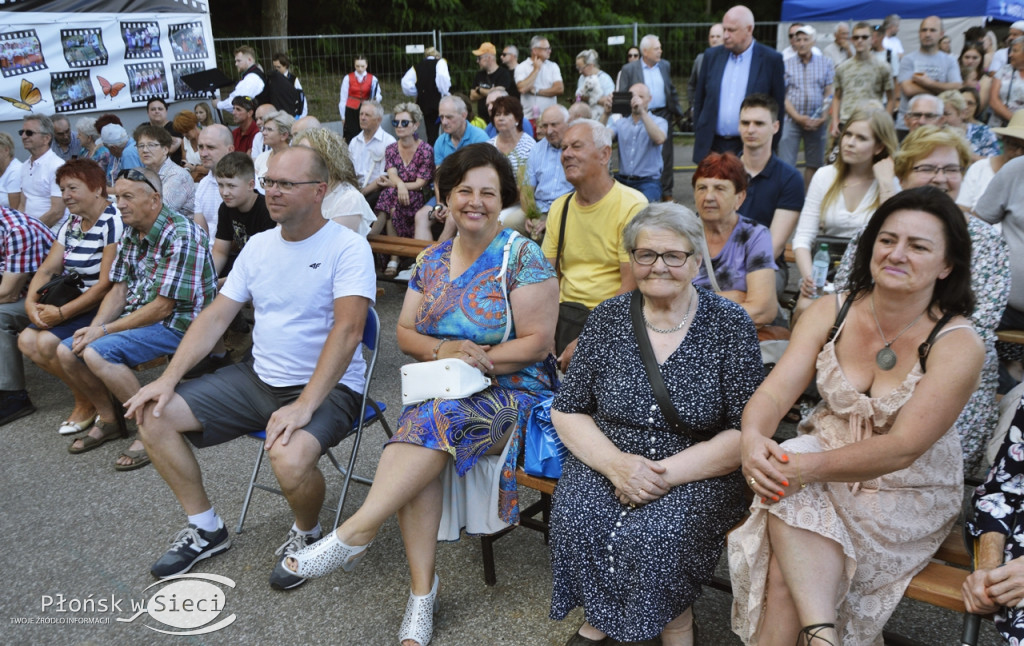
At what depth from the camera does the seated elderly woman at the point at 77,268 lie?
15.3 ft

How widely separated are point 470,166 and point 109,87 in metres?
9.49

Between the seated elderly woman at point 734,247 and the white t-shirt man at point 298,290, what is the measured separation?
1509mm

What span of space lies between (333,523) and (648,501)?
66.9 inches

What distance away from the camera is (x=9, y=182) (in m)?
6.70

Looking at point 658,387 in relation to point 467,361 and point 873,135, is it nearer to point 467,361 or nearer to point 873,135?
point 467,361

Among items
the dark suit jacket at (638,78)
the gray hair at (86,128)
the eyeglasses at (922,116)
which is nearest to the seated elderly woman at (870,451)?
the eyeglasses at (922,116)

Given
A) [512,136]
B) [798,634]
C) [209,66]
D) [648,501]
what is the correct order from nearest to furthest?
[798,634] < [648,501] < [512,136] < [209,66]

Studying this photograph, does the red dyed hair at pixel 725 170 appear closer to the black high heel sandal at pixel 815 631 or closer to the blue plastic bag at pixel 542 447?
the blue plastic bag at pixel 542 447

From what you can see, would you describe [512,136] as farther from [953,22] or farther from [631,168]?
[953,22]

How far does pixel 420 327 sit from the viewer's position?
3.14 m

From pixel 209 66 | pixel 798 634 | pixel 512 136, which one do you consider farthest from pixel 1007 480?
pixel 209 66

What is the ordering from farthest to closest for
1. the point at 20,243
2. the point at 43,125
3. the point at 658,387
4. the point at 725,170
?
the point at 43,125
the point at 20,243
the point at 725,170
the point at 658,387

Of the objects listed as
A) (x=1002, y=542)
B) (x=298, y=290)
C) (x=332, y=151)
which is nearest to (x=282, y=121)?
(x=332, y=151)

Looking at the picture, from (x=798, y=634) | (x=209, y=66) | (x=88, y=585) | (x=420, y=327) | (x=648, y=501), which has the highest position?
(x=209, y=66)
